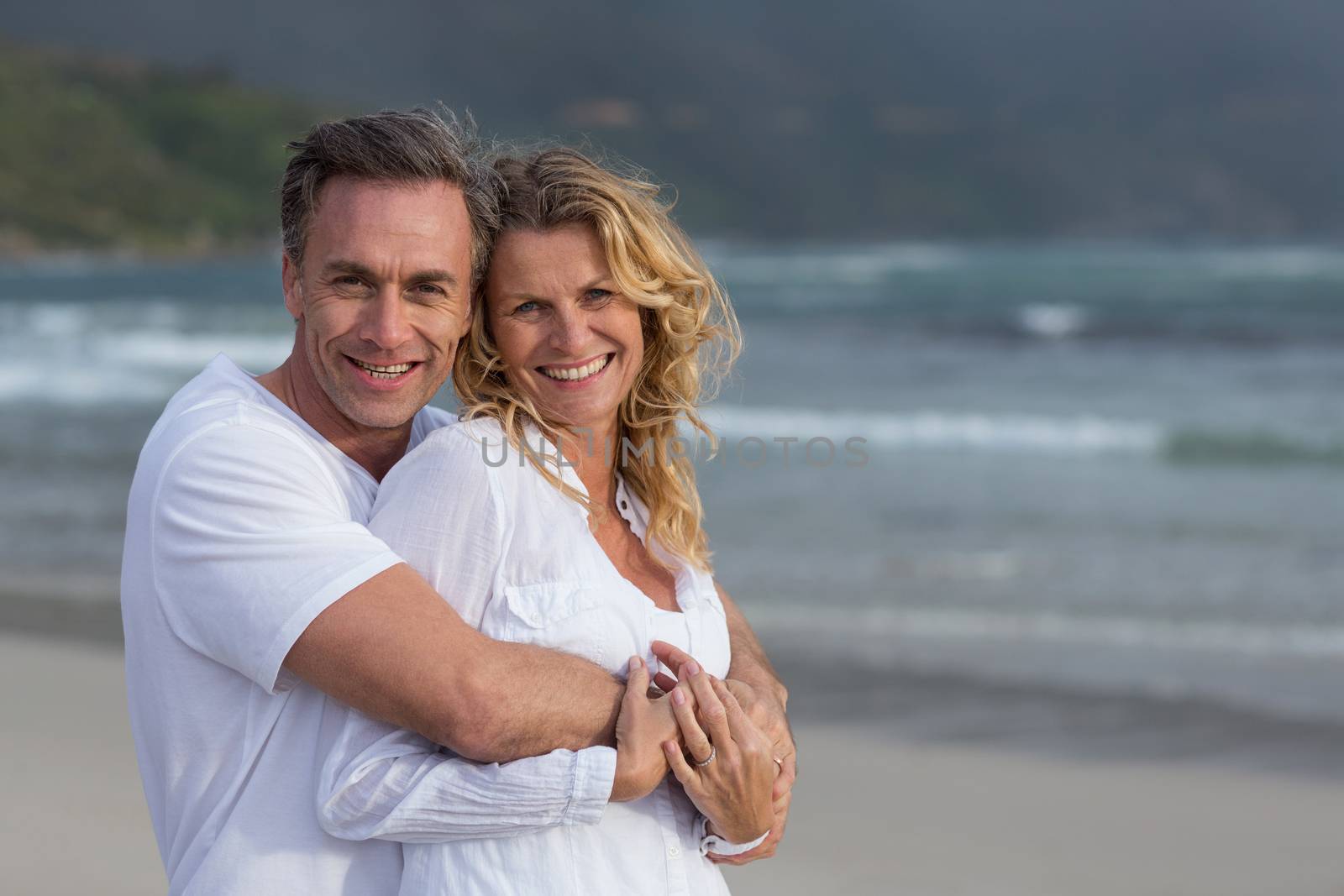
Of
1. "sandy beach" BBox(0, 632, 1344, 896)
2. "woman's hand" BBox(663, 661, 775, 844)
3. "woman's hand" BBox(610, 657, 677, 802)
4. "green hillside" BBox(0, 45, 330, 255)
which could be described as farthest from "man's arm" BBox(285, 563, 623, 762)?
"green hillside" BBox(0, 45, 330, 255)

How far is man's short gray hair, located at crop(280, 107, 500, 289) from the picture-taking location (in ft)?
6.98

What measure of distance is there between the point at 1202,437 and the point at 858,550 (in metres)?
6.74

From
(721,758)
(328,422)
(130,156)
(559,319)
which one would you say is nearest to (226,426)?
(328,422)

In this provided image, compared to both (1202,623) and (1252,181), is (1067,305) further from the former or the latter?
(1252,181)

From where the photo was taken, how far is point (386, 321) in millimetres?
2168

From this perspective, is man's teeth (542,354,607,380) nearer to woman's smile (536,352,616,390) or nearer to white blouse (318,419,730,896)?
woman's smile (536,352,616,390)

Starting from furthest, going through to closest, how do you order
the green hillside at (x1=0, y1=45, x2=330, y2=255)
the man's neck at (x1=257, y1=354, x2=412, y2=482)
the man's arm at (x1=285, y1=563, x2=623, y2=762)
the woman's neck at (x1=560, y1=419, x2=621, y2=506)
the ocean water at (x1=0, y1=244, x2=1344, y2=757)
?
the green hillside at (x1=0, y1=45, x2=330, y2=255), the ocean water at (x1=0, y1=244, x2=1344, y2=757), the woman's neck at (x1=560, y1=419, x2=621, y2=506), the man's neck at (x1=257, y1=354, x2=412, y2=482), the man's arm at (x1=285, y1=563, x2=623, y2=762)

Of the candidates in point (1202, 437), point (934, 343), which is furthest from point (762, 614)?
point (934, 343)

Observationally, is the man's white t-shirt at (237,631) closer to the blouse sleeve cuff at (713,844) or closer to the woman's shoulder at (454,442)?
the woman's shoulder at (454,442)

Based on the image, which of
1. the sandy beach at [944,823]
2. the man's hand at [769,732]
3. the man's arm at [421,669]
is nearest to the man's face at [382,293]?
the man's arm at [421,669]

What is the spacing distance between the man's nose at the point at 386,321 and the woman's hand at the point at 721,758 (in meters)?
0.70

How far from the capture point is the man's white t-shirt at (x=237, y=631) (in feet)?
6.35

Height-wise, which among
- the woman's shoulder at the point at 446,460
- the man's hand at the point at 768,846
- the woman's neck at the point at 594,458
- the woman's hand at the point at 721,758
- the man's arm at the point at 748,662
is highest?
the woman's neck at the point at 594,458

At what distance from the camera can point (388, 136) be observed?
6.98 ft
